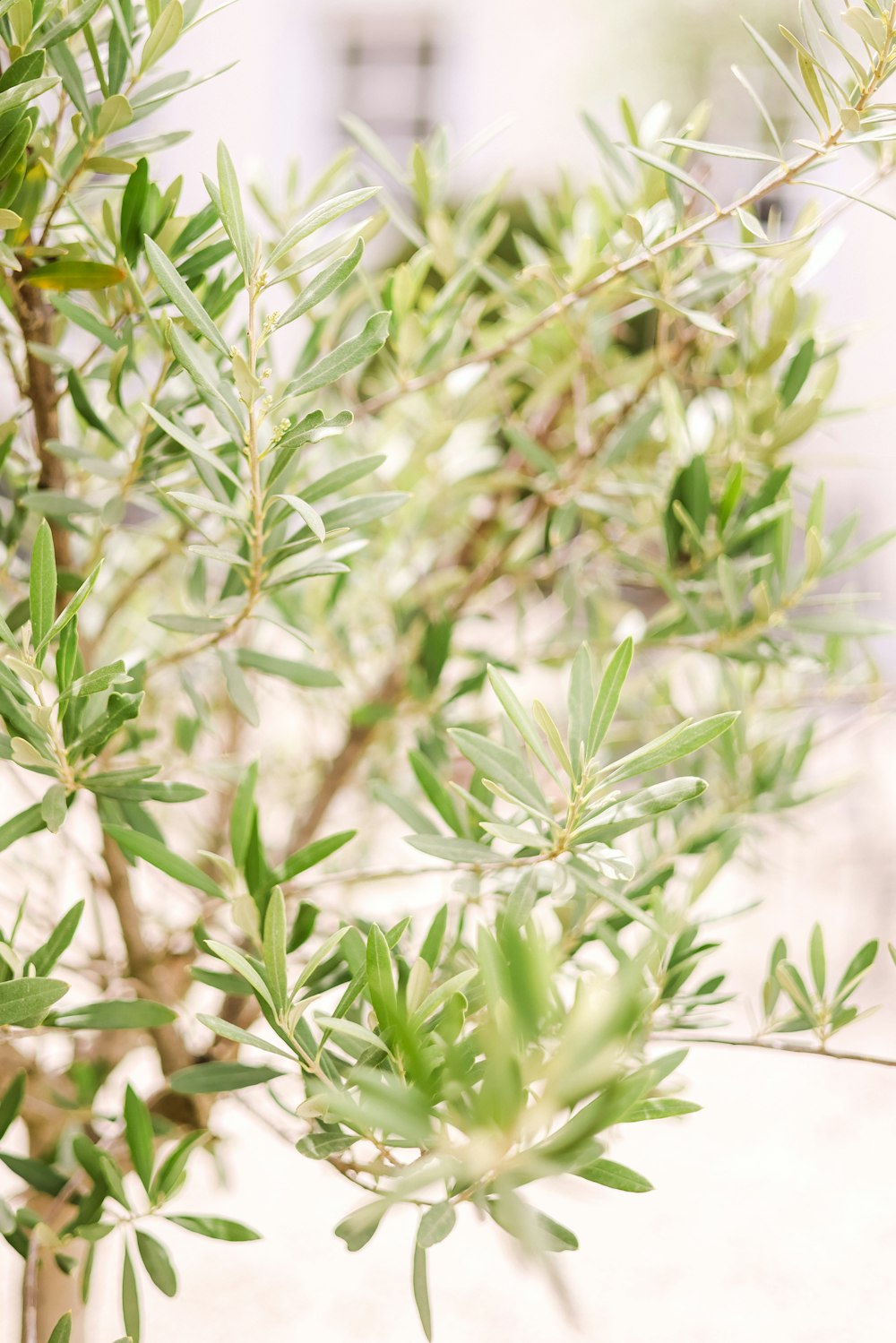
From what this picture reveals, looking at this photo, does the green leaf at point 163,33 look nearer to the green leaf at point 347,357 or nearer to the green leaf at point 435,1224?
the green leaf at point 347,357

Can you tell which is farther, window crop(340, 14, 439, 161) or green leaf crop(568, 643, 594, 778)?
window crop(340, 14, 439, 161)

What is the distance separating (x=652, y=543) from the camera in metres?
0.75

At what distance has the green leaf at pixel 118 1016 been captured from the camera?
0.40 meters

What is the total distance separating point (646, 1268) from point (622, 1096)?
2.89 feet

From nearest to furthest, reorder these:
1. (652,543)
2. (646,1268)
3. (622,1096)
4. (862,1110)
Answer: (622,1096), (652,543), (646,1268), (862,1110)

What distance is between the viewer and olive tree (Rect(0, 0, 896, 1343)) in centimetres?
30

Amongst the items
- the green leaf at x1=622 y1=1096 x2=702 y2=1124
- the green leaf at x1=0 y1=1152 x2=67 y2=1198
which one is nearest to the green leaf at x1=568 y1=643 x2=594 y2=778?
the green leaf at x1=622 y1=1096 x2=702 y2=1124

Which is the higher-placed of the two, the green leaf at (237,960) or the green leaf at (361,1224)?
the green leaf at (237,960)

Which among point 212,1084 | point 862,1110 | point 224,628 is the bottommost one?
point 862,1110

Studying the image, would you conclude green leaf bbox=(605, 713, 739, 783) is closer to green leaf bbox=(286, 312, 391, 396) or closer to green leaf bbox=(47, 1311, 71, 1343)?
green leaf bbox=(286, 312, 391, 396)

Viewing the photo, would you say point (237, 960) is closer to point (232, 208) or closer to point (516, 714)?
point (516, 714)

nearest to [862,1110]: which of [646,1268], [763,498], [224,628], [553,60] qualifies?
[646,1268]

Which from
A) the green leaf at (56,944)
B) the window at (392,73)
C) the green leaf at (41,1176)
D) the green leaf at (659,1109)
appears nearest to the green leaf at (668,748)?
the green leaf at (659,1109)

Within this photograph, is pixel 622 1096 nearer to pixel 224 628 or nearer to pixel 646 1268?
pixel 224 628
